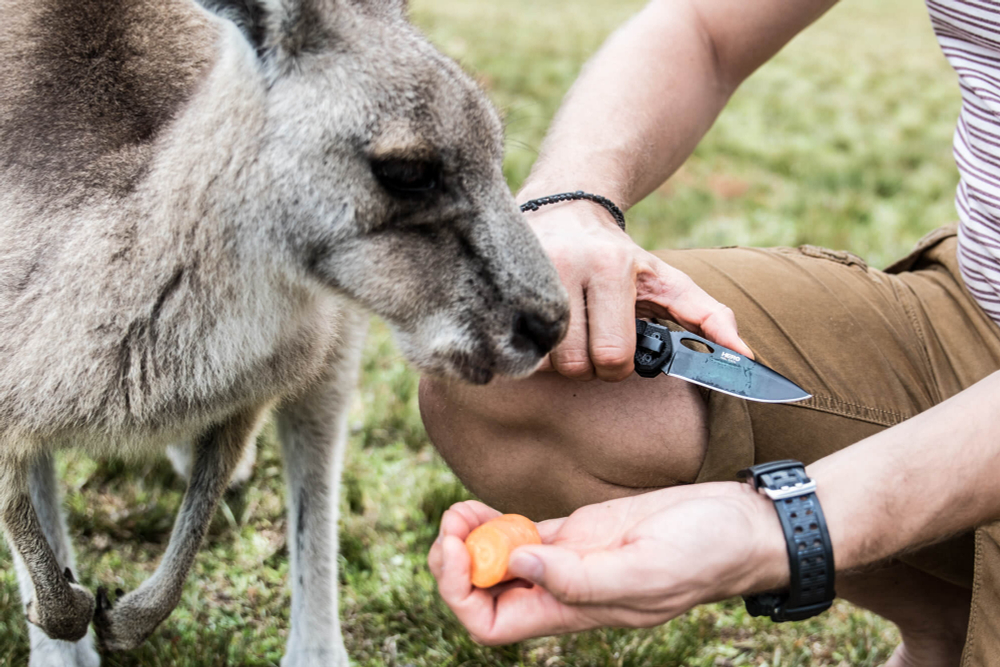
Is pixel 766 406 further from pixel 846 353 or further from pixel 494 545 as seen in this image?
pixel 494 545

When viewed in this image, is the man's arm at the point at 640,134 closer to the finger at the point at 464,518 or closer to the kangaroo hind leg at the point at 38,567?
the finger at the point at 464,518

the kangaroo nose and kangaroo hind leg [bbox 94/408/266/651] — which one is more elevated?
the kangaroo nose

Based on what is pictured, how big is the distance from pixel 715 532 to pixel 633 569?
16cm

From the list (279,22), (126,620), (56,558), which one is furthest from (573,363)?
(56,558)

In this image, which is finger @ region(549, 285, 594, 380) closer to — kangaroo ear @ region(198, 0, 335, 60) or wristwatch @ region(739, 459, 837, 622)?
wristwatch @ region(739, 459, 837, 622)

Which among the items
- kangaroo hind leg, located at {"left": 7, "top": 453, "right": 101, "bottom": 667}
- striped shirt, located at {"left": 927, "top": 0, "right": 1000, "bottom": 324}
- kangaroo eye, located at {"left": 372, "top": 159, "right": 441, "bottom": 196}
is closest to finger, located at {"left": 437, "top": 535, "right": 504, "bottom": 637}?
kangaroo eye, located at {"left": 372, "top": 159, "right": 441, "bottom": 196}

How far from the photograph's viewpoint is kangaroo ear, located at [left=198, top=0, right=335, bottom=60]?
5.85 feet

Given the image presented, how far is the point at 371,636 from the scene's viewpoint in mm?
2699

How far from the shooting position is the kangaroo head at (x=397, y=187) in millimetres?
1804

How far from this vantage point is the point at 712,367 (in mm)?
1919

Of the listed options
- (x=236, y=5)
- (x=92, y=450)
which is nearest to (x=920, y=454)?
(x=236, y=5)

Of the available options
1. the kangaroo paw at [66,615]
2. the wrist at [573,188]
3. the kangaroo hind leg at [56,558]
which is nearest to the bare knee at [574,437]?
the wrist at [573,188]

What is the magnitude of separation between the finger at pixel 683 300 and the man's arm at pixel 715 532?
0.35 meters

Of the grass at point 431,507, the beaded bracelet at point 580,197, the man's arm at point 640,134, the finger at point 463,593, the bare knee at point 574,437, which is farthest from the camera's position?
the grass at point 431,507
